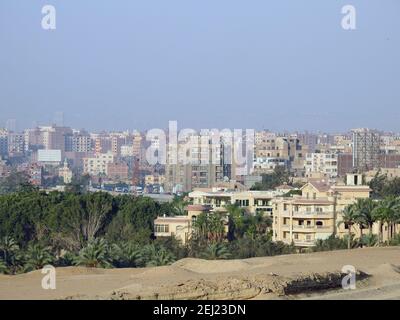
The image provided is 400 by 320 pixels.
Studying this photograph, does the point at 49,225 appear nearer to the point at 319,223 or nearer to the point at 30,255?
the point at 319,223

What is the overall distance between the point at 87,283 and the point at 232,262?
Result: 460 centimetres

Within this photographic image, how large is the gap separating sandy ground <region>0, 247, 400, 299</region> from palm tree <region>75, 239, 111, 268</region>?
2348mm

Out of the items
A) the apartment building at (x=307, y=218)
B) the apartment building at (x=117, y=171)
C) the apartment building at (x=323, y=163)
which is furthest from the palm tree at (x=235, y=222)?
the apartment building at (x=117, y=171)

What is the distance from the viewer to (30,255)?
102ft

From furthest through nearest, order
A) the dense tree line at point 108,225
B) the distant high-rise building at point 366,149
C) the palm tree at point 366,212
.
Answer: the distant high-rise building at point 366,149, the dense tree line at point 108,225, the palm tree at point 366,212

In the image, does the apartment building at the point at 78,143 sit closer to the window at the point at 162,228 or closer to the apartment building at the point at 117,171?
the apartment building at the point at 117,171

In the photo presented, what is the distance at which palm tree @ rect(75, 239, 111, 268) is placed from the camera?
97.1 feet

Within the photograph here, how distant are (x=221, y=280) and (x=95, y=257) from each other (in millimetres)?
10590

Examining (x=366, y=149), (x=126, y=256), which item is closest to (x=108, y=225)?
(x=126, y=256)

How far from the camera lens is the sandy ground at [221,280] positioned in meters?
18.7

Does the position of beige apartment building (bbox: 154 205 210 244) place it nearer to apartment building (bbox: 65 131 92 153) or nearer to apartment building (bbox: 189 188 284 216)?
apartment building (bbox: 189 188 284 216)

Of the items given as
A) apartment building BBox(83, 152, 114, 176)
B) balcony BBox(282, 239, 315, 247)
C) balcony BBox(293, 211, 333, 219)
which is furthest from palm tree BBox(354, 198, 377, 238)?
apartment building BBox(83, 152, 114, 176)

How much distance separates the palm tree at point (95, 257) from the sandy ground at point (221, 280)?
235cm
